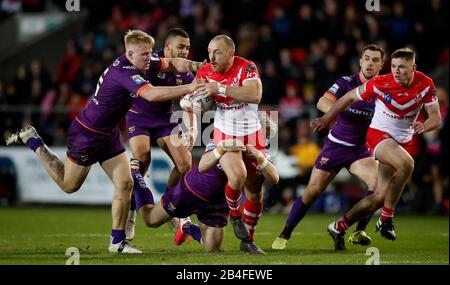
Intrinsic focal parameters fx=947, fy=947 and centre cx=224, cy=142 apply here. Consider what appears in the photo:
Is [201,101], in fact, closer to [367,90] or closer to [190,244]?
[367,90]

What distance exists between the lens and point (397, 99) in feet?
37.0

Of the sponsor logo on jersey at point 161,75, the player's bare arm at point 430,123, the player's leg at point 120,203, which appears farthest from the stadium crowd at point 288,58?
the player's leg at point 120,203

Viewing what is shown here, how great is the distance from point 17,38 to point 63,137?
6538 mm

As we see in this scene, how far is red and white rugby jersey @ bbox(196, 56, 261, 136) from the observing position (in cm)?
1098

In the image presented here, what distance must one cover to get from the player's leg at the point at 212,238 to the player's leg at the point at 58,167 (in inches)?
66.1

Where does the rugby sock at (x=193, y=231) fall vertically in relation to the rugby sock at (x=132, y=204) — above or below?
below

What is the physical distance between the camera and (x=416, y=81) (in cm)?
1122

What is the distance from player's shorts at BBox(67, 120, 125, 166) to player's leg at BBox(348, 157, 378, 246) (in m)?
3.00

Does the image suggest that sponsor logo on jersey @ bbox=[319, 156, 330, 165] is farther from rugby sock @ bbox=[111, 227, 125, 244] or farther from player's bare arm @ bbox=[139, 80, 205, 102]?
rugby sock @ bbox=[111, 227, 125, 244]

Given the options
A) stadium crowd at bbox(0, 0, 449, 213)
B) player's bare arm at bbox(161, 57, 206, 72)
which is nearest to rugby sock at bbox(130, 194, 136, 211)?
player's bare arm at bbox(161, 57, 206, 72)

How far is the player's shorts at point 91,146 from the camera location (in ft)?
36.5

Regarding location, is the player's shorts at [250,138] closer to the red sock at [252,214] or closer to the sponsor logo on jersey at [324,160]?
the red sock at [252,214]
